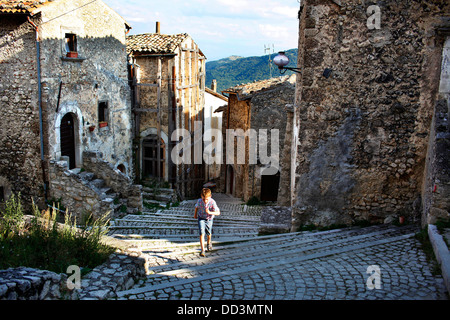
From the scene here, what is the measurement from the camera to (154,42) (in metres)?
17.2

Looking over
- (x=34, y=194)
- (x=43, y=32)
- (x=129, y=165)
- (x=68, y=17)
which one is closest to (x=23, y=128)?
(x=34, y=194)

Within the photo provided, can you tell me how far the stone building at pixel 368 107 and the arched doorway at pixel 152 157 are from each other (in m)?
10.9

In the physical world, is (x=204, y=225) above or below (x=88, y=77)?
below

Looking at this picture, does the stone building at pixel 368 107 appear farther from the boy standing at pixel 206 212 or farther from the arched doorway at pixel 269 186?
the arched doorway at pixel 269 186

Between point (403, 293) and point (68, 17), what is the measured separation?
12.1 m

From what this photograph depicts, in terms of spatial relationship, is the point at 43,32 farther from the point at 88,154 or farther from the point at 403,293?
the point at 403,293

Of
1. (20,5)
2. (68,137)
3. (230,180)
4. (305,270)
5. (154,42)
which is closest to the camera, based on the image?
(305,270)

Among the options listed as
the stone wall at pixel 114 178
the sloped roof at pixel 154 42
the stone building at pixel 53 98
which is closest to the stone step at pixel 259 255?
the stone building at pixel 53 98

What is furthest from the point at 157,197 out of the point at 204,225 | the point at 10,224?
the point at 10,224

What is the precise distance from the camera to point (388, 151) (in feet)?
23.2

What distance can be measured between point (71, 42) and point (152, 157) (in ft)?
21.3

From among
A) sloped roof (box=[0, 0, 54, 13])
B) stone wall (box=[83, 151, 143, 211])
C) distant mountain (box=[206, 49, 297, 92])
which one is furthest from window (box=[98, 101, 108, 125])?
distant mountain (box=[206, 49, 297, 92])

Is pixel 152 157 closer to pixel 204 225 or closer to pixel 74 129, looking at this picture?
pixel 74 129

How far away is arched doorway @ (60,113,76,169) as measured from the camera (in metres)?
12.4
